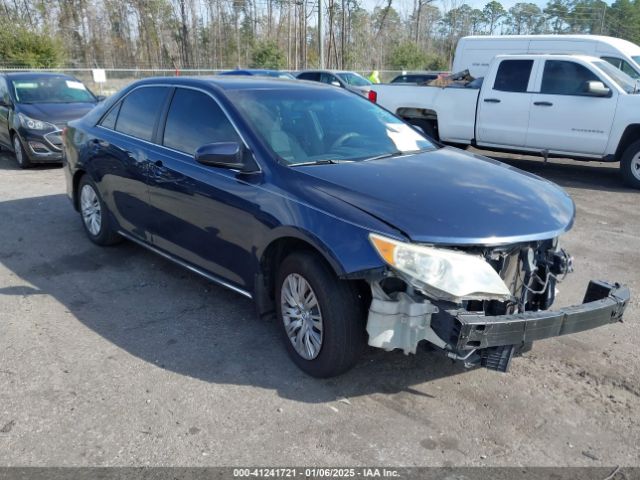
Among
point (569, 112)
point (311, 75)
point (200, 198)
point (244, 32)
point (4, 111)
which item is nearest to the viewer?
point (200, 198)

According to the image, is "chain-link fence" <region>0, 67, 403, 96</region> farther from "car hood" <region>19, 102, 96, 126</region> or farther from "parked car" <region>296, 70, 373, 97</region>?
"car hood" <region>19, 102, 96, 126</region>

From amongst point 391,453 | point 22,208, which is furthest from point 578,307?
point 22,208

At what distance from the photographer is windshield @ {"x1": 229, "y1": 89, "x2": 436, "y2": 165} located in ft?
12.5

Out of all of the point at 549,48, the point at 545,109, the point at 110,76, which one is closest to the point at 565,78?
the point at 545,109

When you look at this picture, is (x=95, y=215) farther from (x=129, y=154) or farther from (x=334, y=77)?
(x=334, y=77)

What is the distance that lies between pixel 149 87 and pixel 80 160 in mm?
1341

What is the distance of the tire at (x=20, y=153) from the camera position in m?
9.81

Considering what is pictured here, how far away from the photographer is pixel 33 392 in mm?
3312

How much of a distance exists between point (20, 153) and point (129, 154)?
6389 mm

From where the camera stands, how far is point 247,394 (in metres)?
3.29

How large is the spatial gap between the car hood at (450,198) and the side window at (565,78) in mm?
5917

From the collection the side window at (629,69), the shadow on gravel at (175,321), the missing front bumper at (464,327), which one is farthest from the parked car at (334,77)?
the missing front bumper at (464,327)

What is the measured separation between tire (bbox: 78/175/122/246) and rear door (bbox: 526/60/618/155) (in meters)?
6.92

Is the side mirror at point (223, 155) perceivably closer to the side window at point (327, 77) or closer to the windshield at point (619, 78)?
the windshield at point (619, 78)
